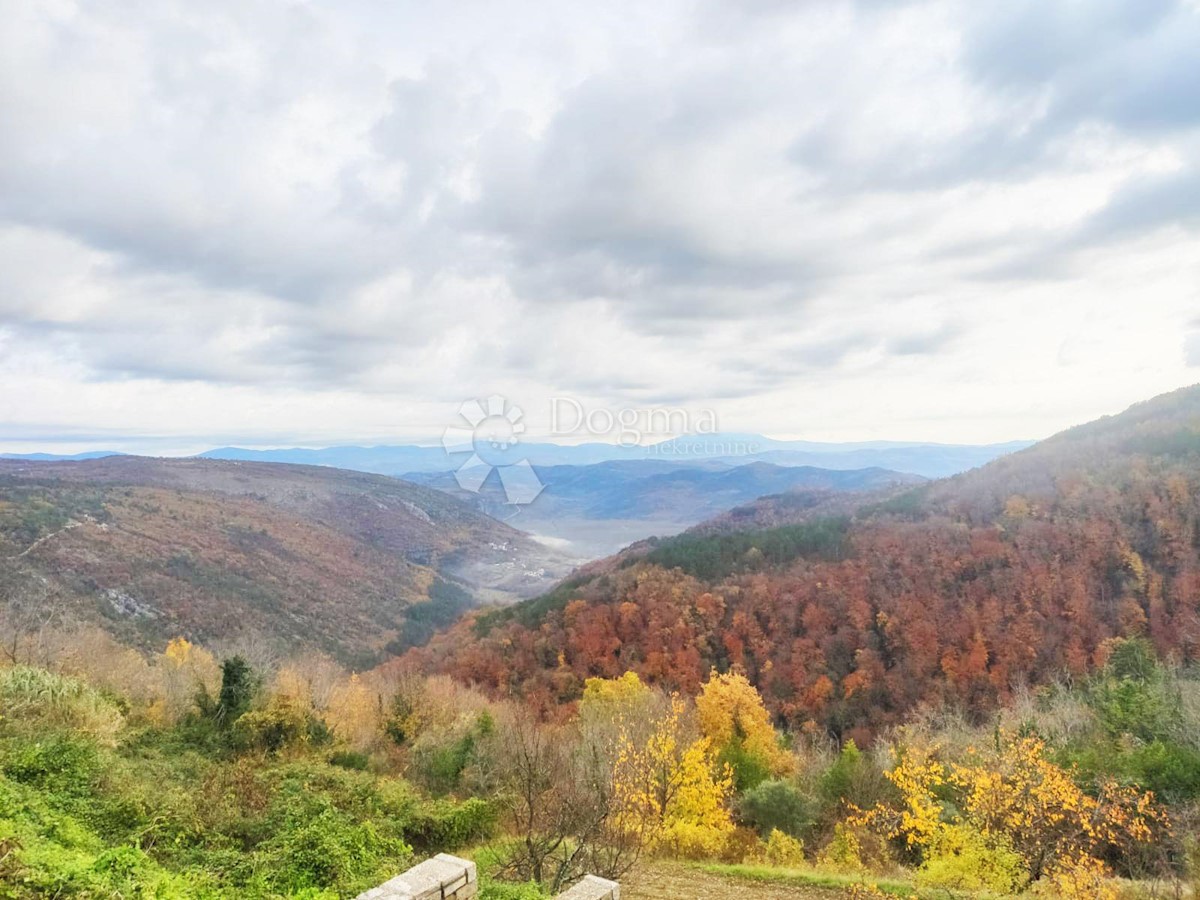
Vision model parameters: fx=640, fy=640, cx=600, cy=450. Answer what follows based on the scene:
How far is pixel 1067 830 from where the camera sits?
54.3 ft

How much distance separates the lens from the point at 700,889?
14.9 metres

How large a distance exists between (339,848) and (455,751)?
13.3 meters

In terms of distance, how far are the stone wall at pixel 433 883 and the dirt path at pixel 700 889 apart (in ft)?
20.9

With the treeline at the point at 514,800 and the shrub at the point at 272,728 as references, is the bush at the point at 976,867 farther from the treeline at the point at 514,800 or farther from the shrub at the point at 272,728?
the shrub at the point at 272,728

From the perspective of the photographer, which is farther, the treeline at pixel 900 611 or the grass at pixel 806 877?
the treeline at pixel 900 611

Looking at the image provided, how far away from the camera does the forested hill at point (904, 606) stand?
62.1 m

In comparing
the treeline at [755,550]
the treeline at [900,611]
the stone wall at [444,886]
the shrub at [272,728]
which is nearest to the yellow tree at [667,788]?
the stone wall at [444,886]

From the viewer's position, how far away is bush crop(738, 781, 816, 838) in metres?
22.3

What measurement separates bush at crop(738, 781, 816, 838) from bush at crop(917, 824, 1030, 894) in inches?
232

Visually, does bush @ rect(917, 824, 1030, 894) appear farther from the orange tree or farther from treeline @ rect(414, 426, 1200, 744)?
treeline @ rect(414, 426, 1200, 744)

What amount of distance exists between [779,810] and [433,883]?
1753 cm

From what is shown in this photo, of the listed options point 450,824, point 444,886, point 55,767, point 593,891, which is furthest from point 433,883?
point 55,767

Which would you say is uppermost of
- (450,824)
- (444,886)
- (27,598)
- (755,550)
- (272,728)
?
(444,886)

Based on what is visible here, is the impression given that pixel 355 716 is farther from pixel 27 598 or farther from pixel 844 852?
pixel 27 598
